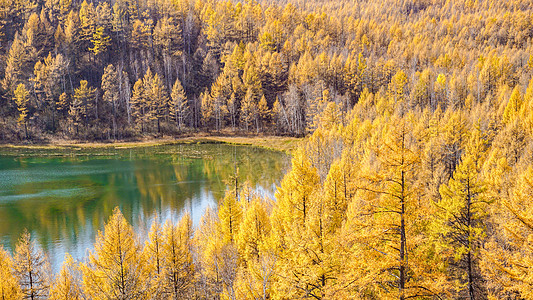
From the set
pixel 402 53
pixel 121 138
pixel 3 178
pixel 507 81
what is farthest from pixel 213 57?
pixel 507 81

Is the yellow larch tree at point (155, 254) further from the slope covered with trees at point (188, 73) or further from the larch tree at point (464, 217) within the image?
the slope covered with trees at point (188, 73)

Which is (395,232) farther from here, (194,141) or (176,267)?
(194,141)

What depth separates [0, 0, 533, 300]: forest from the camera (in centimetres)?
1579

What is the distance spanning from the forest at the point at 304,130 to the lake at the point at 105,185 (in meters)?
6.38

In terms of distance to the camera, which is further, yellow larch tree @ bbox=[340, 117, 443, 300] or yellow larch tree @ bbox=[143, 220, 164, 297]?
yellow larch tree @ bbox=[143, 220, 164, 297]

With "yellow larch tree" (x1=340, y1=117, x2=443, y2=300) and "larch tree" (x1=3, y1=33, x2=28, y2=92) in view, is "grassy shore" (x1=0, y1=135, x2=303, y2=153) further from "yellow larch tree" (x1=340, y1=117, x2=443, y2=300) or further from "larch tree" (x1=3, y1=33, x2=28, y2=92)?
"yellow larch tree" (x1=340, y1=117, x2=443, y2=300)

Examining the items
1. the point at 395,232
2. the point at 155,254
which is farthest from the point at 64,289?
the point at 395,232

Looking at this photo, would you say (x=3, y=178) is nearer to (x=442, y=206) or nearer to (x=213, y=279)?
(x=213, y=279)

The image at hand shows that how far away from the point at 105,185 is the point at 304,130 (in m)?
61.6

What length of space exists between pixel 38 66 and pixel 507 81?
5325 inches

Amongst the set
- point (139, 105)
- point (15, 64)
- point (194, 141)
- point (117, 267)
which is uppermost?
point (15, 64)

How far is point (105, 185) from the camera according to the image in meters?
60.9

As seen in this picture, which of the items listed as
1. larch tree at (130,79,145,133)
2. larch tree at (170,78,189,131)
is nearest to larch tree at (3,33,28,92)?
larch tree at (130,79,145,133)

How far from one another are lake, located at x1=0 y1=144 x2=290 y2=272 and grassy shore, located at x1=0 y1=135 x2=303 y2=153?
3615 mm
